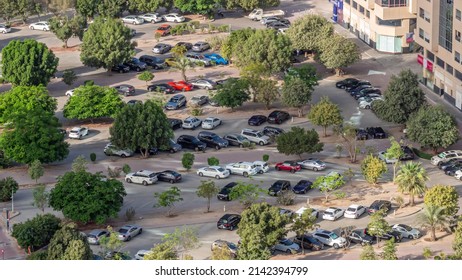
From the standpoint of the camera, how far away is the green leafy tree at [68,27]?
15850 centimetres

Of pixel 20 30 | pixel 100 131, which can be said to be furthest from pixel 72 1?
pixel 100 131

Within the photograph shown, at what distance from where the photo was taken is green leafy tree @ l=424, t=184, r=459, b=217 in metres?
98.1

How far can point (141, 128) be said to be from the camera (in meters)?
117

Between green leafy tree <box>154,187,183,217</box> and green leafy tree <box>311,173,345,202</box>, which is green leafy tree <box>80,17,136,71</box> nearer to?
green leafy tree <box>154,187,183,217</box>

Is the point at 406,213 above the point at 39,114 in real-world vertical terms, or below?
below

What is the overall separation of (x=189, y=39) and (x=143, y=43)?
6.84 m

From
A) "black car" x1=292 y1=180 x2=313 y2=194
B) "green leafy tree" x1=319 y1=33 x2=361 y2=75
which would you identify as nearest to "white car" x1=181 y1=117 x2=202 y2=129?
"black car" x1=292 y1=180 x2=313 y2=194

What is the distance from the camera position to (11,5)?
170875 mm

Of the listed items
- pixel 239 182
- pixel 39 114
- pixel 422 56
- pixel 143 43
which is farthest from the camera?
pixel 143 43

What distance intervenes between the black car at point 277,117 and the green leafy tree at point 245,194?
23696 millimetres

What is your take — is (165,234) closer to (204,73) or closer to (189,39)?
(204,73)

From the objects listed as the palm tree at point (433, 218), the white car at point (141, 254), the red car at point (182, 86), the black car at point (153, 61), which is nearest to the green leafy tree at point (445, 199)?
the palm tree at point (433, 218)

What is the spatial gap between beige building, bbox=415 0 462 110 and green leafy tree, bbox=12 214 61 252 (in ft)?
179

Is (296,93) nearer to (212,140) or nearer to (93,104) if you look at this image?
(212,140)
